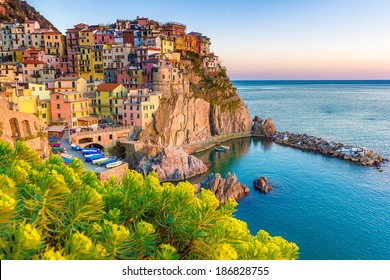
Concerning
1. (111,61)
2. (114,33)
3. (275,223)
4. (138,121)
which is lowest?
(275,223)

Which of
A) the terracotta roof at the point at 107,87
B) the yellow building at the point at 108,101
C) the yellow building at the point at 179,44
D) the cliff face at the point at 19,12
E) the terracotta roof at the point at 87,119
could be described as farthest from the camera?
the cliff face at the point at 19,12

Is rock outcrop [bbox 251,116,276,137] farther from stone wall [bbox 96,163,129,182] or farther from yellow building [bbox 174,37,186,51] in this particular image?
stone wall [bbox 96,163,129,182]

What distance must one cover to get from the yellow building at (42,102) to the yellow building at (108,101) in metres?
7.11

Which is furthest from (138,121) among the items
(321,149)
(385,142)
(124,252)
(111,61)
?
(385,142)

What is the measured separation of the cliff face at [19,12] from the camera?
3093 inches

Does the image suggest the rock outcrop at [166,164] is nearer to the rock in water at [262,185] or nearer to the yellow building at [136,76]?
the rock in water at [262,185]

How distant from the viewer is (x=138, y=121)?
4681 centimetres

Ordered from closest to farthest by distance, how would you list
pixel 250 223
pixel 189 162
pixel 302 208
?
pixel 250 223 → pixel 302 208 → pixel 189 162

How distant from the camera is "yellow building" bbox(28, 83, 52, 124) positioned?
4289cm

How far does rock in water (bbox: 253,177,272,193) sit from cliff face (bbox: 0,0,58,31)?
73.1 m

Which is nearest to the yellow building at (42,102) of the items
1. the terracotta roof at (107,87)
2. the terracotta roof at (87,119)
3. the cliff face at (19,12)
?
the terracotta roof at (87,119)

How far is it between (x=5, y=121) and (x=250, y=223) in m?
24.1

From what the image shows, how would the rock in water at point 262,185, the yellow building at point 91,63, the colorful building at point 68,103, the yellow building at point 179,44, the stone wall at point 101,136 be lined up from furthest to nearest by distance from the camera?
the yellow building at point 179,44 < the yellow building at point 91,63 < the colorful building at point 68,103 < the stone wall at point 101,136 < the rock in water at point 262,185

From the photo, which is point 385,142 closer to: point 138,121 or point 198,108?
point 198,108
